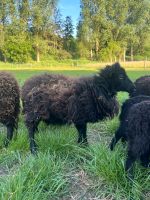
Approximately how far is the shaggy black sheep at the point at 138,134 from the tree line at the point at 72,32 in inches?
2445

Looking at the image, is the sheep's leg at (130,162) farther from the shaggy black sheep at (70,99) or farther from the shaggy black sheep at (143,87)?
the shaggy black sheep at (143,87)

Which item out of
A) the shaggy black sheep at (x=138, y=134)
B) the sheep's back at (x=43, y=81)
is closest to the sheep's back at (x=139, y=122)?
the shaggy black sheep at (x=138, y=134)

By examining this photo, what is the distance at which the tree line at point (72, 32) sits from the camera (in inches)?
2768

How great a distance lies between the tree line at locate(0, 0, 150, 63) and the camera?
7031 cm

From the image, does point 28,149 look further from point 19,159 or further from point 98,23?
point 98,23

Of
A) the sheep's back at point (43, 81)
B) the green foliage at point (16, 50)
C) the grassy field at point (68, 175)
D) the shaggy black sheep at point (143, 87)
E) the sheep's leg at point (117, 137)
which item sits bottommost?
the grassy field at point (68, 175)

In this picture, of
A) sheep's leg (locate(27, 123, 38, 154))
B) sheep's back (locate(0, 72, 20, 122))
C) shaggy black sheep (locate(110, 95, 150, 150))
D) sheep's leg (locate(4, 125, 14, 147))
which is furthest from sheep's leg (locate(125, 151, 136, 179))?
sheep's back (locate(0, 72, 20, 122))

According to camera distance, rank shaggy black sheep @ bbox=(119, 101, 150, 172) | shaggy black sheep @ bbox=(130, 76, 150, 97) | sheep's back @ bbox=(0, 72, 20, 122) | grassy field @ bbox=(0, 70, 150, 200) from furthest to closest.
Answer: shaggy black sheep @ bbox=(130, 76, 150, 97)
sheep's back @ bbox=(0, 72, 20, 122)
shaggy black sheep @ bbox=(119, 101, 150, 172)
grassy field @ bbox=(0, 70, 150, 200)

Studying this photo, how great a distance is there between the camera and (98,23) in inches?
2985

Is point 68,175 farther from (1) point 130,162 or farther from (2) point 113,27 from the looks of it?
(2) point 113,27

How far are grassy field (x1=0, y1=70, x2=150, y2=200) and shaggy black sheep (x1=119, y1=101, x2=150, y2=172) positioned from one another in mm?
197

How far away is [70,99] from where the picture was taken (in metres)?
7.45

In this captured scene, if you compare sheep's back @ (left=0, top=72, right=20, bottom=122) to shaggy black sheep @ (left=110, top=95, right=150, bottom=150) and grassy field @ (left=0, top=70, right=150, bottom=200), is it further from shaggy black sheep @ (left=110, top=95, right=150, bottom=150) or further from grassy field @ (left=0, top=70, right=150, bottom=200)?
shaggy black sheep @ (left=110, top=95, right=150, bottom=150)

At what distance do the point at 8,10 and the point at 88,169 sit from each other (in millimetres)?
70421
